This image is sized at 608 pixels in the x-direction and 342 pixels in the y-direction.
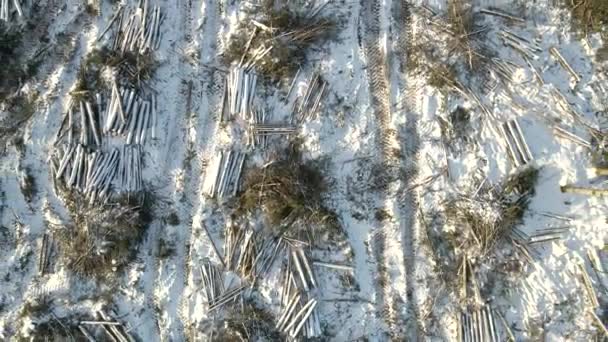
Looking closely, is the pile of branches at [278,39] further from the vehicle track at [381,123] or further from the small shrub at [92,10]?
the small shrub at [92,10]

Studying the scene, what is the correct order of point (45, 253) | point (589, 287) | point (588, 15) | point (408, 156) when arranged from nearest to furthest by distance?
1. point (589, 287)
2. point (588, 15)
3. point (408, 156)
4. point (45, 253)

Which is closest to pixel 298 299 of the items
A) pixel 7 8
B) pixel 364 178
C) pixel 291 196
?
pixel 291 196

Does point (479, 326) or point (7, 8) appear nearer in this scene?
point (479, 326)

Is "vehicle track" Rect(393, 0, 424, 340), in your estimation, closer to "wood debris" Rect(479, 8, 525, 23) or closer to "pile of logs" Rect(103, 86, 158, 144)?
"wood debris" Rect(479, 8, 525, 23)

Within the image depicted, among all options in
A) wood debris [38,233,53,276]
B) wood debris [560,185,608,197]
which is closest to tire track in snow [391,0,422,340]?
wood debris [560,185,608,197]

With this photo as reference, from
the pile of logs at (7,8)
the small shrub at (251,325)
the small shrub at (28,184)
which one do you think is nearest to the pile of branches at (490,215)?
the small shrub at (251,325)

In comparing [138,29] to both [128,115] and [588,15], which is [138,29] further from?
[588,15]

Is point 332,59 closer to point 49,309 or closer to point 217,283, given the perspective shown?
point 217,283
